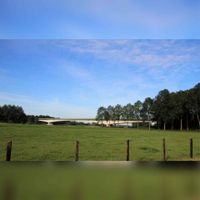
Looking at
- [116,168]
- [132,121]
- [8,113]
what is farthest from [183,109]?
[116,168]

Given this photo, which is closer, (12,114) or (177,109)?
(177,109)

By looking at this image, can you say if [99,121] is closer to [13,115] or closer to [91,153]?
[13,115]

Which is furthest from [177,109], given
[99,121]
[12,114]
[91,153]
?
[91,153]

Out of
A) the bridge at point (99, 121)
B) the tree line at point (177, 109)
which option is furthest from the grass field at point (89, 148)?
the bridge at point (99, 121)

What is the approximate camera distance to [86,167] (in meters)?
11.8

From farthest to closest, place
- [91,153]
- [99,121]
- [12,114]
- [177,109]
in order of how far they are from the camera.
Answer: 1. [99,121]
2. [12,114]
3. [177,109]
4. [91,153]

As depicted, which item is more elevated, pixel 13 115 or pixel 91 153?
pixel 13 115

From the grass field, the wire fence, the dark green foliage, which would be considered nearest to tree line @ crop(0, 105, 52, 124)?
the dark green foliage

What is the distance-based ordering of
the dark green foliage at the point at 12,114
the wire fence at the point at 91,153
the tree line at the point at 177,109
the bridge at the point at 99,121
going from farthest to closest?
the bridge at the point at 99,121 → the dark green foliage at the point at 12,114 → the tree line at the point at 177,109 → the wire fence at the point at 91,153

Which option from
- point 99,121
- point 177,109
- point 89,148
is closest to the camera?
point 89,148

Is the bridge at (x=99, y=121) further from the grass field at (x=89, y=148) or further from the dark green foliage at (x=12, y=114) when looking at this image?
the grass field at (x=89, y=148)

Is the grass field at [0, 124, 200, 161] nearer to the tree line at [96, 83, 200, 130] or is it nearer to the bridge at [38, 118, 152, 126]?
the tree line at [96, 83, 200, 130]

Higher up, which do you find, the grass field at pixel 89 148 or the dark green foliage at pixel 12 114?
the dark green foliage at pixel 12 114

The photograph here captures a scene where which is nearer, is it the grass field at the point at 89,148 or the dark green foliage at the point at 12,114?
the grass field at the point at 89,148
